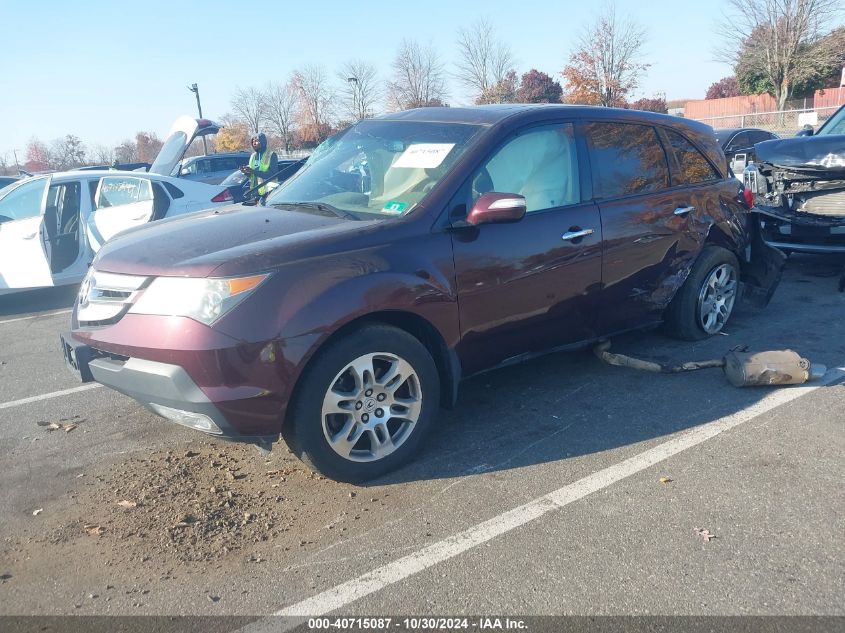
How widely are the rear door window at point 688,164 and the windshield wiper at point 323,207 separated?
102 inches

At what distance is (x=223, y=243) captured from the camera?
3559 mm

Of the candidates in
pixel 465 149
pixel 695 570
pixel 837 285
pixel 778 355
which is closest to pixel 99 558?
pixel 695 570

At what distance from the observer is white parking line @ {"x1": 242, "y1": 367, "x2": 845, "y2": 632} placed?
8.97ft

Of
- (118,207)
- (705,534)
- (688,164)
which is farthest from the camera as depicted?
(118,207)

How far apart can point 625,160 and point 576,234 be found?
871 millimetres

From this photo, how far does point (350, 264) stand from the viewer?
11.4 feet

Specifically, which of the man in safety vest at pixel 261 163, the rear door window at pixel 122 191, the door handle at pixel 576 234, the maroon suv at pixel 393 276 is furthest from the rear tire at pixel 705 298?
the man in safety vest at pixel 261 163

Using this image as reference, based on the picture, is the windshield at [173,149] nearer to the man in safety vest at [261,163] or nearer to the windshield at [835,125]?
the man in safety vest at [261,163]

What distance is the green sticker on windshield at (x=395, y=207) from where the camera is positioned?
3.89 metres

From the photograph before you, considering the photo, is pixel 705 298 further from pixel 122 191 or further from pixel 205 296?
pixel 122 191

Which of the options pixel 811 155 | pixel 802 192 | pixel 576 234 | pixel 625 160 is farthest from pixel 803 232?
pixel 576 234

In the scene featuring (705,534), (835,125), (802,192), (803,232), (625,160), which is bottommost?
(705,534)

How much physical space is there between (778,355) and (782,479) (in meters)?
1.41

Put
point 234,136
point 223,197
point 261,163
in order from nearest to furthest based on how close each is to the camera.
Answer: point 223,197, point 261,163, point 234,136
